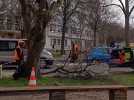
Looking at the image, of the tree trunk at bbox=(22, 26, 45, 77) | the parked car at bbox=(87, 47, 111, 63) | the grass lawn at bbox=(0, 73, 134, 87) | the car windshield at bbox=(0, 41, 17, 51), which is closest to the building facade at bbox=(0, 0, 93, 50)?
the car windshield at bbox=(0, 41, 17, 51)

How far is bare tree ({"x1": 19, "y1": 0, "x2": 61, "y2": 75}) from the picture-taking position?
20188 mm

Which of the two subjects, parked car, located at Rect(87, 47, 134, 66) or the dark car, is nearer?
the dark car

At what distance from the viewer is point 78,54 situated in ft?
95.8

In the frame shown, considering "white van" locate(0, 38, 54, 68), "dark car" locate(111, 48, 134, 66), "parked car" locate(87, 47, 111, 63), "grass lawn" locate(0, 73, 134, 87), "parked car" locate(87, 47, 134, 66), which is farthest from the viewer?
"parked car" locate(87, 47, 111, 63)

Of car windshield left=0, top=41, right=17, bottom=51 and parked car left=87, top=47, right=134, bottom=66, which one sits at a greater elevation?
car windshield left=0, top=41, right=17, bottom=51

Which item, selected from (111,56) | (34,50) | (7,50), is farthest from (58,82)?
(111,56)

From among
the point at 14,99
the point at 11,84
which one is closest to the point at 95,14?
the point at 11,84

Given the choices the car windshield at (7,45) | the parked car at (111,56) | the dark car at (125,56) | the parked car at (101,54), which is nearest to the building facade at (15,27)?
the car windshield at (7,45)

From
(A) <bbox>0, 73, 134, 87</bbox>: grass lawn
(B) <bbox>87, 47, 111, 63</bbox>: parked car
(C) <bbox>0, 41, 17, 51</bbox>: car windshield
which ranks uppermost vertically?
(C) <bbox>0, 41, 17, 51</bbox>: car windshield

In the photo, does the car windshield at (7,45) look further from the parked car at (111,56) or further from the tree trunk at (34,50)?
the tree trunk at (34,50)

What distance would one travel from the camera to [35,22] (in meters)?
20.5

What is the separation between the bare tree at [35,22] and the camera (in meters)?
20.2

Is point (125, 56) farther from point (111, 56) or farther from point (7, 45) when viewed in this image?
point (7, 45)

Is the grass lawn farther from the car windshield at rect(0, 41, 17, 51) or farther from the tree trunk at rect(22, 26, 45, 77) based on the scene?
the car windshield at rect(0, 41, 17, 51)
